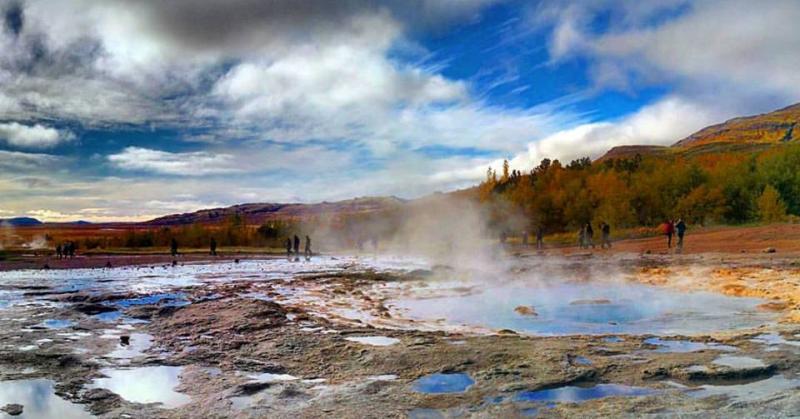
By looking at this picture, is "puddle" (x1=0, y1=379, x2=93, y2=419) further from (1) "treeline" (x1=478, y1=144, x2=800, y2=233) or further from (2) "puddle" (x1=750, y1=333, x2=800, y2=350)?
(1) "treeline" (x1=478, y1=144, x2=800, y2=233)

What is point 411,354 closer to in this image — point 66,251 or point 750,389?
point 750,389

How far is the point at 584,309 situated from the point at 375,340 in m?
5.50

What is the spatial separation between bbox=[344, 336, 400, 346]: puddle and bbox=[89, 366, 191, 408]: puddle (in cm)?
254

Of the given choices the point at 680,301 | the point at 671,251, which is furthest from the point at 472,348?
the point at 671,251

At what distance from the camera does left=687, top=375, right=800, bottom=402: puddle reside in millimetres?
5484

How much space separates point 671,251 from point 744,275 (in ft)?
36.4

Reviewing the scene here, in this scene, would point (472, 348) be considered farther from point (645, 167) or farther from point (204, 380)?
point (645, 167)

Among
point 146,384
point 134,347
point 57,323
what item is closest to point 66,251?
point 57,323

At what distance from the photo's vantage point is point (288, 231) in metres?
64.7

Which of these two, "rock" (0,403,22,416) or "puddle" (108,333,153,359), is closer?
"rock" (0,403,22,416)

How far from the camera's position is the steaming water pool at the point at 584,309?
997cm

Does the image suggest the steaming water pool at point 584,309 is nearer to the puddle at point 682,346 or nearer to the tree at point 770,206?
the puddle at point 682,346

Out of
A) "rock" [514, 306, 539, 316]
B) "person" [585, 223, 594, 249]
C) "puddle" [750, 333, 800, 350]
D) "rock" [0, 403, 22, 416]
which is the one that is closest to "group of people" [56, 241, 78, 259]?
"person" [585, 223, 594, 249]

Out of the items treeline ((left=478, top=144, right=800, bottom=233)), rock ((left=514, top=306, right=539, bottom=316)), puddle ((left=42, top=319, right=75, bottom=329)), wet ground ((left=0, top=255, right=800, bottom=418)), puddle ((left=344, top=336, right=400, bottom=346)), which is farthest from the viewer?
treeline ((left=478, top=144, right=800, bottom=233))
